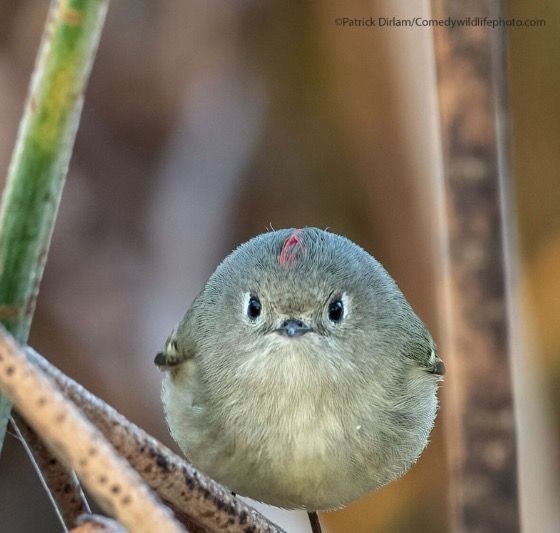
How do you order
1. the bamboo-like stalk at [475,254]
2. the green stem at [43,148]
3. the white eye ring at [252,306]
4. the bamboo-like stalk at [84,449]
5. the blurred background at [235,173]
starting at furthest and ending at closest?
1. the blurred background at [235,173]
2. the white eye ring at [252,306]
3. the bamboo-like stalk at [475,254]
4. the green stem at [43,148]
5. the bamboo-like stalk at [84,449]

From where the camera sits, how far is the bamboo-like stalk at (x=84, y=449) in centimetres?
68

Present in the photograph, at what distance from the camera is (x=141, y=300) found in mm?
2492

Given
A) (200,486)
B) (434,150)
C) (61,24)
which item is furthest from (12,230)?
(434,150)

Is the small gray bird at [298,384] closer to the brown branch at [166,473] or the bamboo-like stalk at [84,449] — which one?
the brown branch at [166,473]

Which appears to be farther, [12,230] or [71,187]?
[71,187]

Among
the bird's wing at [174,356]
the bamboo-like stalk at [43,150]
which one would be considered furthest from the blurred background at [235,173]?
the bamboo-like stalk at [43,150]

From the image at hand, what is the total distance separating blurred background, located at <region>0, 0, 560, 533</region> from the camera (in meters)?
2.38

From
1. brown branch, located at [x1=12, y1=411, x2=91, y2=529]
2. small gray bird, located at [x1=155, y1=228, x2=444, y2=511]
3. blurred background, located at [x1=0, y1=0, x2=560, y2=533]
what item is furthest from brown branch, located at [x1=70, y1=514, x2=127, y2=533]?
blurred background, located at [x1=0, y1=0, x2=560, y2=533]

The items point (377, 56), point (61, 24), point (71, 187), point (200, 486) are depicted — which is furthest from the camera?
point (71, 187)

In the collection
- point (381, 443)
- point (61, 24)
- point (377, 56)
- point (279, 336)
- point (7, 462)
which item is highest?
point (377, 56)

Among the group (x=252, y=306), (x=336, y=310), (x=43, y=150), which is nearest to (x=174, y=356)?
(x=252, y=306)

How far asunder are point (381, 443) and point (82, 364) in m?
1.19

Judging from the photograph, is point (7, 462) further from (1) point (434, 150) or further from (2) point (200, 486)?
(2) point (200, 486)

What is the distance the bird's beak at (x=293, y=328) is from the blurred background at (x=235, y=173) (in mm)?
958
